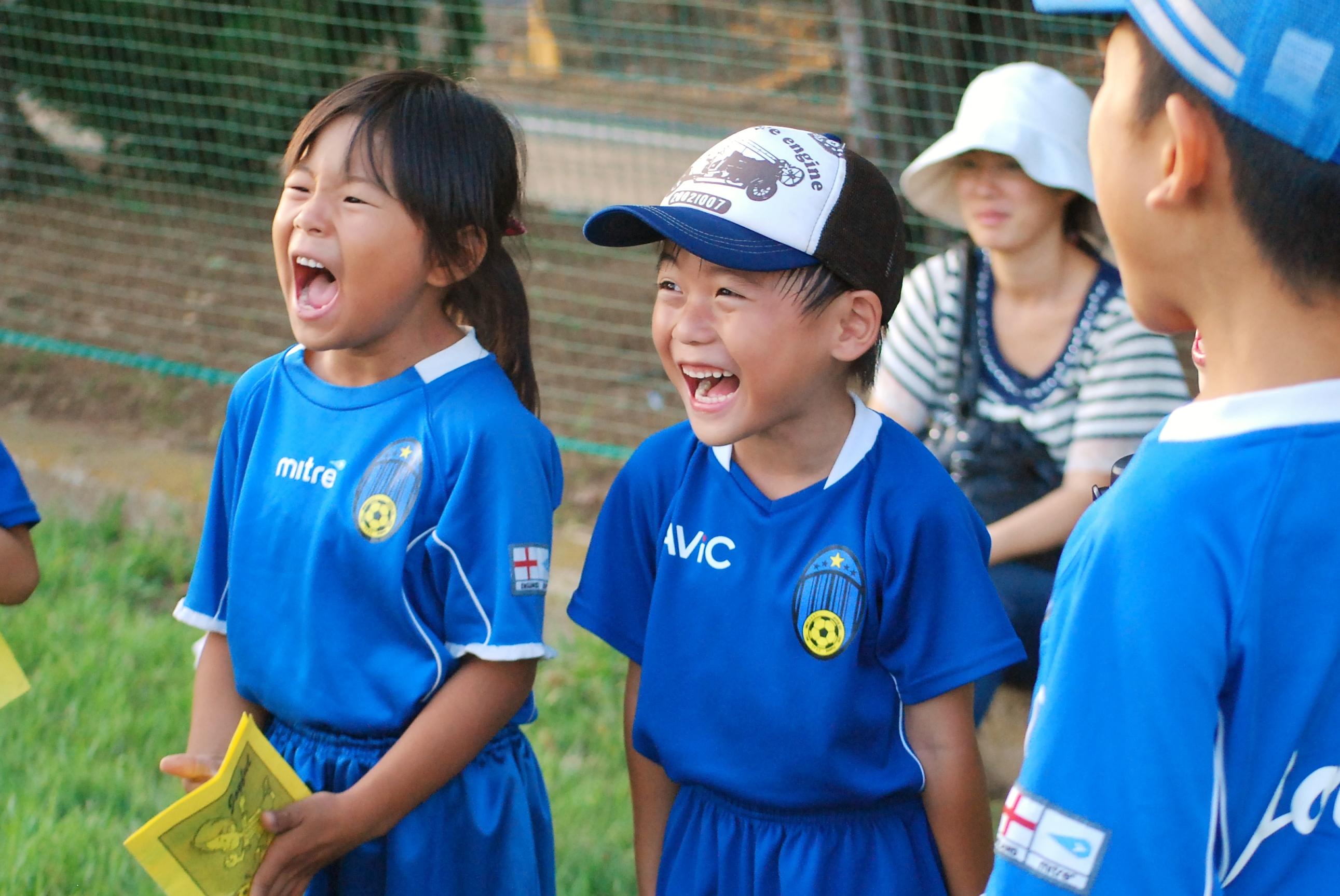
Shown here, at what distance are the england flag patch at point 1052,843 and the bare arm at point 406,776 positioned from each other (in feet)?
2.97

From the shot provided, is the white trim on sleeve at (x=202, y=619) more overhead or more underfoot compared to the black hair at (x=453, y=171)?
more underfoot

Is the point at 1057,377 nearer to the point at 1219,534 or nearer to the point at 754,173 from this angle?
the point at 754,173

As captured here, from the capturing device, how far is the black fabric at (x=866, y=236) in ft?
5.55

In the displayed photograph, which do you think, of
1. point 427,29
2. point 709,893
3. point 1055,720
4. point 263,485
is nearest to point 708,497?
point 709,893

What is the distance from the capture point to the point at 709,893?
1790mm

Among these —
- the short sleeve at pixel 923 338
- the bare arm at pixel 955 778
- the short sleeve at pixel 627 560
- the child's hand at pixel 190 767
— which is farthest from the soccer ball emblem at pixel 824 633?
the short sleeve at pixel 923 338

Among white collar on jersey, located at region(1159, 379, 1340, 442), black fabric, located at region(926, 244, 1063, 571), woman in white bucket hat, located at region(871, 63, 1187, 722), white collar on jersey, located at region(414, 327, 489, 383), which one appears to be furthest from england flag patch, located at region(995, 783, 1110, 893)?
black fabric, located at region(926, 244, 1063, 571)

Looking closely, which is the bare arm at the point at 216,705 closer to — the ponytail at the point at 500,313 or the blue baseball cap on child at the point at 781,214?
the ponytail at the point at 500,313

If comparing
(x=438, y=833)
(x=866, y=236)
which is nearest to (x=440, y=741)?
(x=438, y=833)

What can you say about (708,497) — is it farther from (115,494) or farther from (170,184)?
(170,184)

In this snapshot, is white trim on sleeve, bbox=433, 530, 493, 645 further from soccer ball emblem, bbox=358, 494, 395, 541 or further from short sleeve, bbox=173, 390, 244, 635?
short sleeve, bbox=173, 390, 244, 635

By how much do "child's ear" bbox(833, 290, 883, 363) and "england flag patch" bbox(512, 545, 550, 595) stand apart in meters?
0.47

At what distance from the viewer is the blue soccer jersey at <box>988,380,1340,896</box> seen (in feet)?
3.27

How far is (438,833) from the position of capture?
6.39ft
